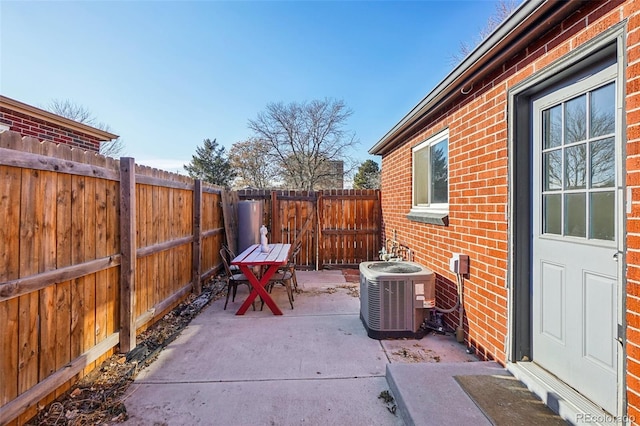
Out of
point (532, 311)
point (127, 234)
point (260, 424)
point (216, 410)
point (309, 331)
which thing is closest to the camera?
point (260, 424)

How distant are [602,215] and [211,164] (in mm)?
26192

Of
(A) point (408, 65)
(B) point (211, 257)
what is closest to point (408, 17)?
(A) point (408, 65)

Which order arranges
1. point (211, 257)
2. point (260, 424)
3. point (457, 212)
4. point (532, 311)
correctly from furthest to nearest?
point (211, 257) < point (457, 212) < point (532, 311) < point (260, 424)

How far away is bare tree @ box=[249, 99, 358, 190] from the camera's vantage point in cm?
1945

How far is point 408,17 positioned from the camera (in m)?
7.81

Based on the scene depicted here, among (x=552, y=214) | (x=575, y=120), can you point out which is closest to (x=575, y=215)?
(x=552, y=214)

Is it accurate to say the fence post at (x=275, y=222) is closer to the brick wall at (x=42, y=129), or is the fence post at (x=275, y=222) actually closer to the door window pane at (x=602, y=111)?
the brick wall at (x=42, y=129)

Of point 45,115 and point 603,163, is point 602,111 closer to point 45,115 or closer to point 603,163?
point 603,163

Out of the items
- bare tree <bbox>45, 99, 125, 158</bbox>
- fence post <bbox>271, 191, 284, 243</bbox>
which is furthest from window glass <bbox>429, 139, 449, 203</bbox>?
bare tree <bbox>45, 99, 125, 158</bbox>

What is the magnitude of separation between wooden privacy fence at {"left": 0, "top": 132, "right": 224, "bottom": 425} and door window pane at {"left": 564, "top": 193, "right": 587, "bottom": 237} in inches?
144

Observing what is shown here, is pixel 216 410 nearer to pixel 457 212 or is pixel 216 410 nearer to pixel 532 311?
pixel 532 311

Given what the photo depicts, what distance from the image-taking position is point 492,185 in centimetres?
288

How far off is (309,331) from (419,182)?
2965 millimetres

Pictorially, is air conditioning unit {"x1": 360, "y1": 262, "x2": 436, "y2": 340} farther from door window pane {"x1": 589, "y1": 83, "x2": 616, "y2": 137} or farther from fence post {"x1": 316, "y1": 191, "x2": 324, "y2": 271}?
fence post {"x1": 316, "y1": 191, "x2": 324, "y2": 271}
